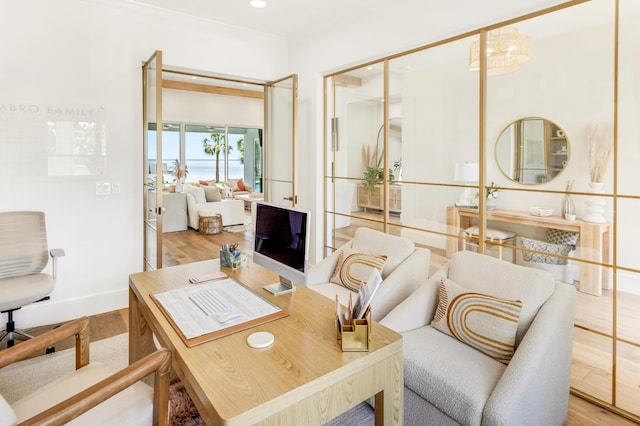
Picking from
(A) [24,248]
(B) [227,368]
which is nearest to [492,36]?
(B) [227,368]

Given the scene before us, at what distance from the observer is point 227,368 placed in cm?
123

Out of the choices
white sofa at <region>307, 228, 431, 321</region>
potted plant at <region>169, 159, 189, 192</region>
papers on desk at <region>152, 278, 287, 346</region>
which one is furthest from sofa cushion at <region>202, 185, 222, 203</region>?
papers on desk at <region>152, 278, 287, 346</region>

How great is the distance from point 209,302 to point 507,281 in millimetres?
1500

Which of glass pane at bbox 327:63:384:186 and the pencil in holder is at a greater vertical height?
glass pane at bbox 327:63:384:186

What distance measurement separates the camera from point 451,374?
5.63 ft

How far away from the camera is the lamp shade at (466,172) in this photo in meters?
2.75

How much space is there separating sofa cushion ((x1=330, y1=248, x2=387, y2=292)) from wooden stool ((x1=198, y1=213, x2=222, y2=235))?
4654mm

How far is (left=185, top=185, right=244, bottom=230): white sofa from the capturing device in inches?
287

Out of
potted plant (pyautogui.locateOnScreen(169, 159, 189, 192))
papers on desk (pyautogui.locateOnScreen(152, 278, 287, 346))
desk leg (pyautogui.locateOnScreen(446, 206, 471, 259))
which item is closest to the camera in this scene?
papers on desk (pyautogui.locateOnScreen(152, 278, 287, 346))

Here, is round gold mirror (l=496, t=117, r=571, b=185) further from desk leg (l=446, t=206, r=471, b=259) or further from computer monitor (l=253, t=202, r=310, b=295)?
computer monitor (l=253, t=202, r=310, b=295)

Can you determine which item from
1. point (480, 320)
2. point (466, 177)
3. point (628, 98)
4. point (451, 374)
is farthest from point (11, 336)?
point (628, 98)

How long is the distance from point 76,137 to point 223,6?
1711 millimetres

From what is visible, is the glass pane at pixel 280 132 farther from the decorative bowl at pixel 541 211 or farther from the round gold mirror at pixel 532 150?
the decorative bowl at pixel 541 211

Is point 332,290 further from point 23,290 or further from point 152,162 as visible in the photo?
point 23,290
